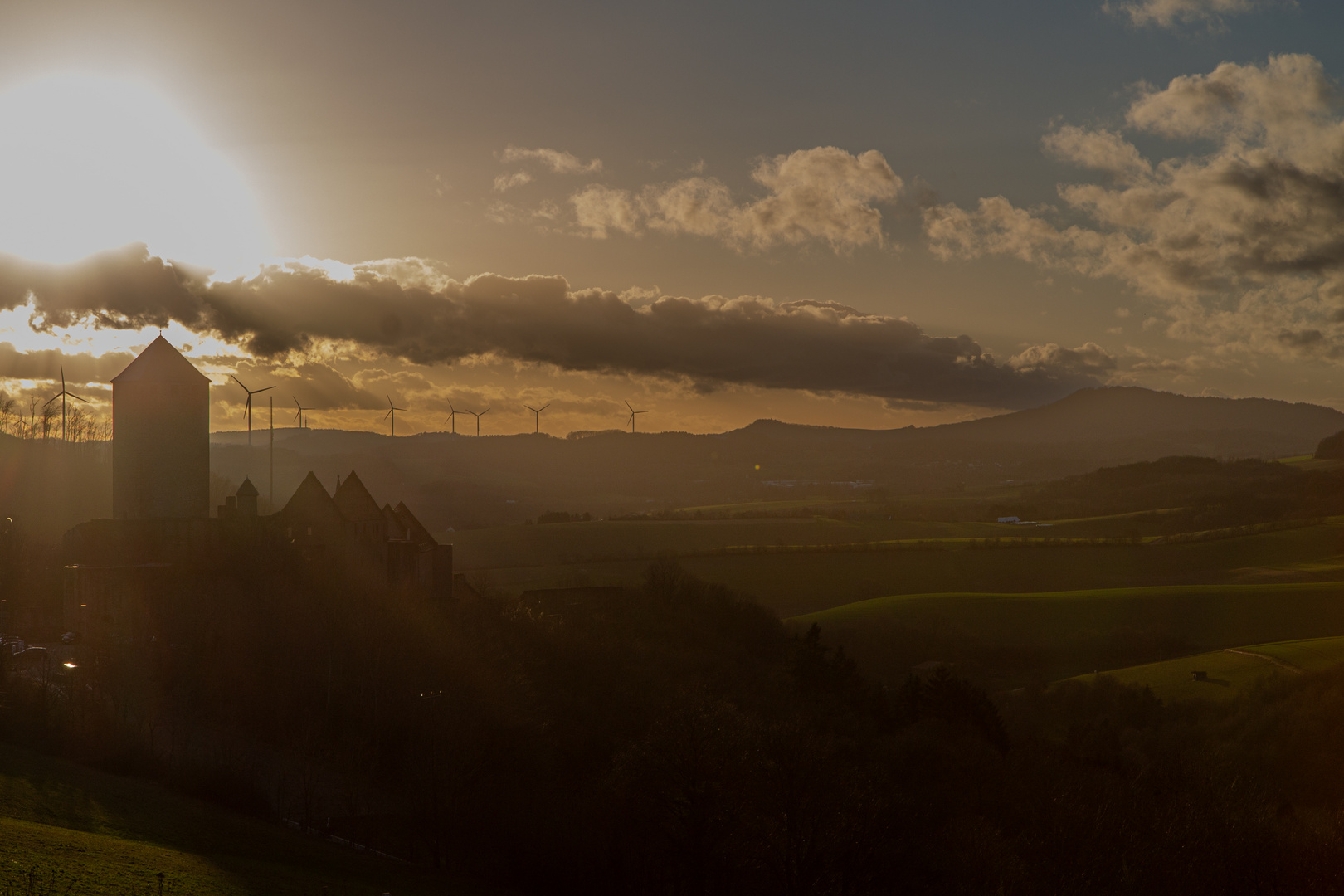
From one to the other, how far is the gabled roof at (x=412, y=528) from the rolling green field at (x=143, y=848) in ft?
96.7

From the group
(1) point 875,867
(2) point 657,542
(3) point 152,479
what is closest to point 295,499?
(3) point 152,479

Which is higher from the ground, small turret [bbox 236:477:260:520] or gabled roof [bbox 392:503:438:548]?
small turret [bbox 236:477:260:520]

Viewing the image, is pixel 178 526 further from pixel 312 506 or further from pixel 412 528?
pixel 412 528

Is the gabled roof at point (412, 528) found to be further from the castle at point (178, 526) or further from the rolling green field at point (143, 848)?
the rolling green field at point (143, 848)

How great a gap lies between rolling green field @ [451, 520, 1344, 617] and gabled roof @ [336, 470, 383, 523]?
90.7 ft

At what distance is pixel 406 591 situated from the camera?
171 feet

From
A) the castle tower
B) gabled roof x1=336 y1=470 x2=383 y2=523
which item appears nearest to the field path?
gabled roof x1=336 y1=470 x2=383 y2=523

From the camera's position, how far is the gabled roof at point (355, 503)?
174ft

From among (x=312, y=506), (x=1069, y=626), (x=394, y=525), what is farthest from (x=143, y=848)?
(x=1069, y=626)

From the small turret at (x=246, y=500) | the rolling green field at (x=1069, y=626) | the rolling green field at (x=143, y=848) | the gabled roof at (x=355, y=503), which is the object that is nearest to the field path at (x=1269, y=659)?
the rolling green field at (x=1069, y=626)

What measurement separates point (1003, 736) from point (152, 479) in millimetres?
50165

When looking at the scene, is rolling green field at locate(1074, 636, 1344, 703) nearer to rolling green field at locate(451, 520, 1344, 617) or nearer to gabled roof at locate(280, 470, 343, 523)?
rolling green field at locate(451, 520, 1344, 617)

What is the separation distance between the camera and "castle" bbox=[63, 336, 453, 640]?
4816 centimetres

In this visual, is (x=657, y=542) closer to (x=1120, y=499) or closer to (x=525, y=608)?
(x=525, y=608)
